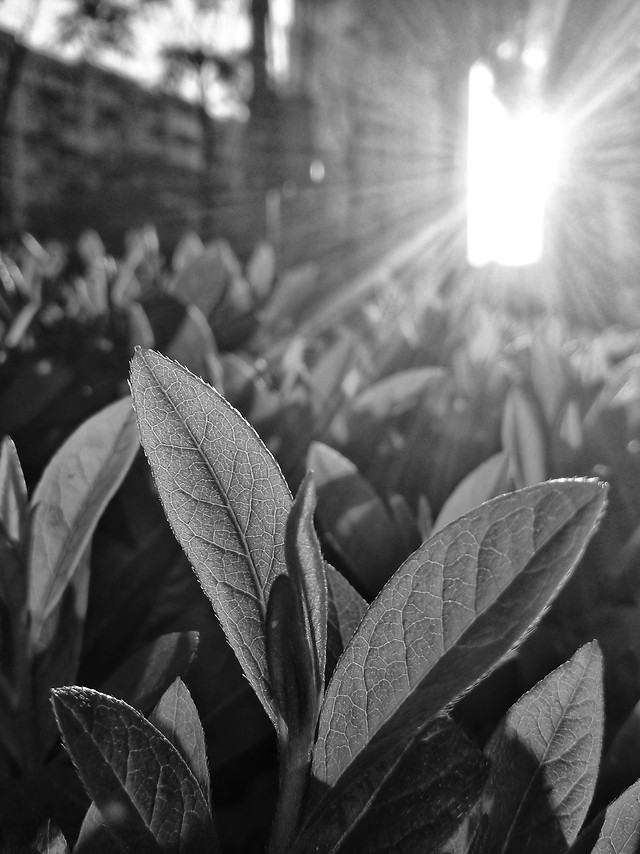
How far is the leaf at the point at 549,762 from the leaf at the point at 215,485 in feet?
0.53

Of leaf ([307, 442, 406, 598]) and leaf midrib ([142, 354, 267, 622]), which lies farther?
leaf ([307, 442, 406, 598])

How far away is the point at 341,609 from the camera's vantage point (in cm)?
47

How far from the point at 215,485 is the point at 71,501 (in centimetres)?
19

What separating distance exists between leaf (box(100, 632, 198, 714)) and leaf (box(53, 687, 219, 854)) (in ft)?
0.41

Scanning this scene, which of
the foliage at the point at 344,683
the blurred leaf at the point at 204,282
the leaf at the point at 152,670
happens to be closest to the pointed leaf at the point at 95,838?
the foliage at the point at 344,683

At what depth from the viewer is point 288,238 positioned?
639 centimetres

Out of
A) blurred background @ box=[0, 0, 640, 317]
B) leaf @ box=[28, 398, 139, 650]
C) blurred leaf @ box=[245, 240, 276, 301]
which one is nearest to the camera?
leaf @ box=[28, 398, 139, 650]

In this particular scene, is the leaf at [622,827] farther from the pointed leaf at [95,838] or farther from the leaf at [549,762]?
the pointed leaf at [95,838]

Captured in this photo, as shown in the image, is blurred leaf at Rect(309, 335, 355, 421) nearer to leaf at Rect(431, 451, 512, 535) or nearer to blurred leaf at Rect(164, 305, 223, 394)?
blurred leaf at Rect(164, 305, 223, 394)

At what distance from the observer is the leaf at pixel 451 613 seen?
0.33 m

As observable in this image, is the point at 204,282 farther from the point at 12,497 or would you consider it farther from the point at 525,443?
the point at 12,497

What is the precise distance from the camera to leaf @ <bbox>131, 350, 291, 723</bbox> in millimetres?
381

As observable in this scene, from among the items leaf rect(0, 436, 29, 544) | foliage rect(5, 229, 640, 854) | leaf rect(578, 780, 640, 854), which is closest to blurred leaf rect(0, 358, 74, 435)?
foliage rect(5, 229, 640, 854)

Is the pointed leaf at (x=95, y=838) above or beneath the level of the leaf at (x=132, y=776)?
beneath
